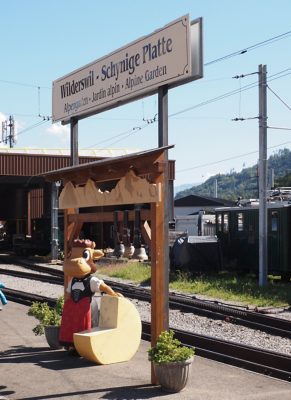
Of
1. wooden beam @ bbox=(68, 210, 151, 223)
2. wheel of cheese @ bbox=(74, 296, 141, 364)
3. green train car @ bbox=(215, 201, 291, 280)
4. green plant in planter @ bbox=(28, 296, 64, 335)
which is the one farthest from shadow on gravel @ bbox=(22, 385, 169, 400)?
green train car @ bbox=(215, 201, 291, 280)

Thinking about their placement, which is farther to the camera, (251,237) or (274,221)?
(251,237)

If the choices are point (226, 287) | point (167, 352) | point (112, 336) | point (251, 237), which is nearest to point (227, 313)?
point (226, 287)

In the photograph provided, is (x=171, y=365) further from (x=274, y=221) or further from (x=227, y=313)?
(x=274, y=221)

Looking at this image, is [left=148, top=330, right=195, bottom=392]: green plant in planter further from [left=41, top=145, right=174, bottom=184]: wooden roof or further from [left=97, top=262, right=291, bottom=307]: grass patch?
[left=97, top=262, right=291, bottom=307]: grass patch

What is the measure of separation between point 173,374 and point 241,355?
2946 mm

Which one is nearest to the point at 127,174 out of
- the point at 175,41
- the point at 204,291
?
the point at 175,41

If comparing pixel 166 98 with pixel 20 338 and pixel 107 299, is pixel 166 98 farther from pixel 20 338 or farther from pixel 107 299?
pixel 20 338

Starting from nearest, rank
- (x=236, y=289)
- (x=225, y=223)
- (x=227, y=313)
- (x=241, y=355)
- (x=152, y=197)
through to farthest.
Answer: (x=152, y=197)
(x=241, y=355)
(x=227, y=313)
(x=236, y=289)
(x=225, y=223)

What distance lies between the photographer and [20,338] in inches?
441

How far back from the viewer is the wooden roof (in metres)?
7.80

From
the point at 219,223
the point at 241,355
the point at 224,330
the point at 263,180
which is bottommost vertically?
the point at 224,330

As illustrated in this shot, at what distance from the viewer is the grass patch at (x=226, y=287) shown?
1736cm

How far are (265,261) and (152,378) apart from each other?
13.1 m

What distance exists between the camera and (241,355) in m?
9.93
